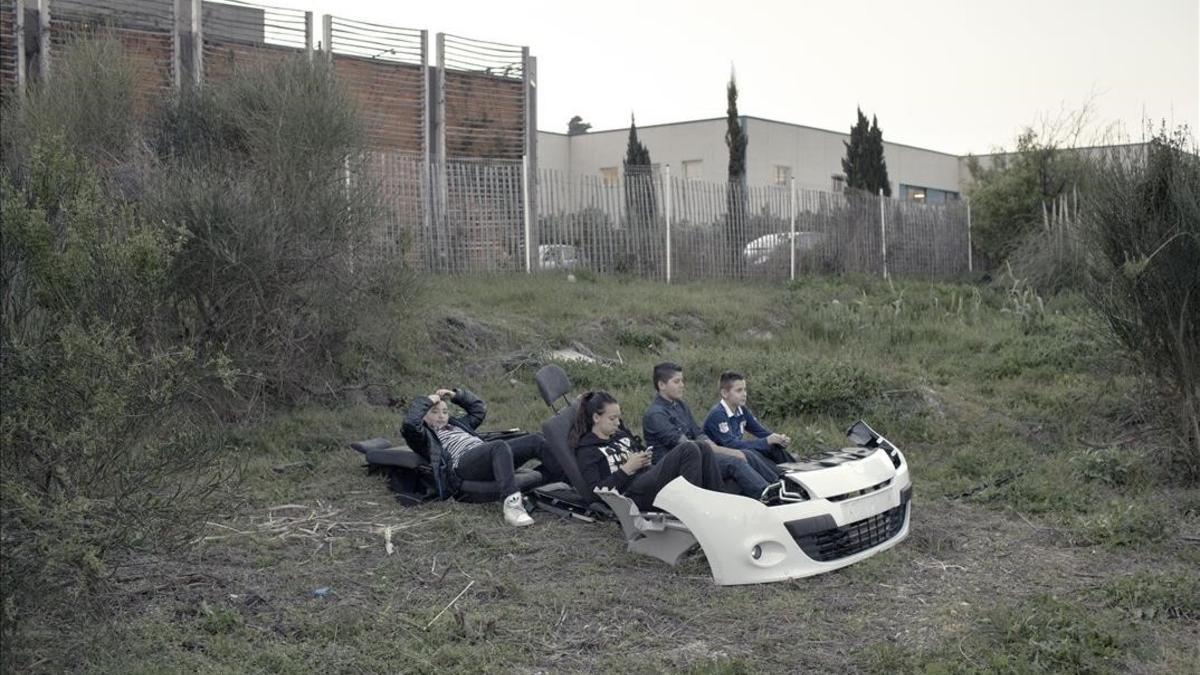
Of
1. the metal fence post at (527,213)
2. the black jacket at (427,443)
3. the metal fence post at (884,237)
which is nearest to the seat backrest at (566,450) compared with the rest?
the black jacket at (427,443)

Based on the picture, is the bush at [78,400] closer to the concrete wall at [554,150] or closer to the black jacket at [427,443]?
the black jacket at [427,443]

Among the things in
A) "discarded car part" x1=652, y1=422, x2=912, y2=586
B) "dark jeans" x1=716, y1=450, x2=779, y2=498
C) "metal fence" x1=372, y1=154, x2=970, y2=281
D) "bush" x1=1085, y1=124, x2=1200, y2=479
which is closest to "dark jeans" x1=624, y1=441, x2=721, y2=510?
"dark jeans" x1=716, y1=450, x2=779, y2=498

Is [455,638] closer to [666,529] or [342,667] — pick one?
[342,667]

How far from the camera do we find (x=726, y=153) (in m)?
40.3

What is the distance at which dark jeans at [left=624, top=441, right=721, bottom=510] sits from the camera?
715cm

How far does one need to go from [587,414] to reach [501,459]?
748 mm

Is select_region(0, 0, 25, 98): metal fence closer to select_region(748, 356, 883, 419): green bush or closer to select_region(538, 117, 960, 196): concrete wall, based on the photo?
select_region(748, 356, 883, 419): green bush

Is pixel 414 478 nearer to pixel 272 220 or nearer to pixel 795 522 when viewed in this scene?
pixel 272 220

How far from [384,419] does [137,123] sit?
206 inches

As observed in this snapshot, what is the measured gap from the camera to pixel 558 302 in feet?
52.2

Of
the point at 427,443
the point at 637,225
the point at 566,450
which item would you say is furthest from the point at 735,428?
the point at 637,225

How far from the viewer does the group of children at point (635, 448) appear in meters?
7.36

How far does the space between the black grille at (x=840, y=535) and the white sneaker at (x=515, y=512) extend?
206 cm

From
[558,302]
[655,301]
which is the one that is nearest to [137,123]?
[558,302]
